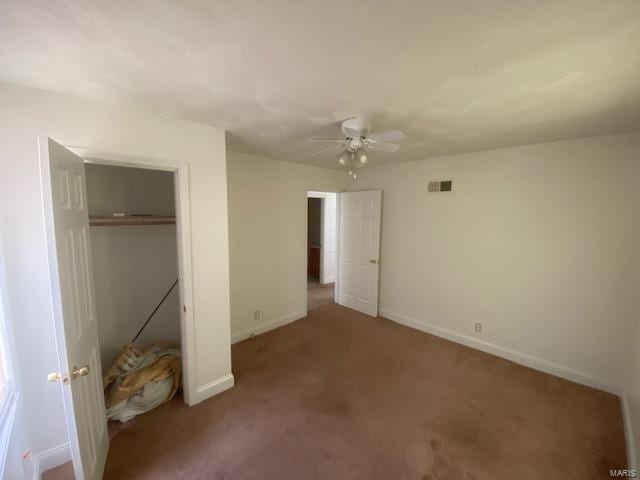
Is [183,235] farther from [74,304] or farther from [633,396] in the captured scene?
[633,396]

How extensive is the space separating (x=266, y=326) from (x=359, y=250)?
1877 millimetres

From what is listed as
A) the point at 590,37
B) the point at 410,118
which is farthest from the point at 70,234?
the point at 590,37

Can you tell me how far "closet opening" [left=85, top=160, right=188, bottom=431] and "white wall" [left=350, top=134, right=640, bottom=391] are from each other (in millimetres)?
3069

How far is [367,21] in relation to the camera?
98cm

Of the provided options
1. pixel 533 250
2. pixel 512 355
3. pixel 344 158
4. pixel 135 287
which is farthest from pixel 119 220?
pixel 512 355

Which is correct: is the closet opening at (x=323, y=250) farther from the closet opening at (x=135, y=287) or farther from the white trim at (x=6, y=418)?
the white trim at (x=6, y=418)

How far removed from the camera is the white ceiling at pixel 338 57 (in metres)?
0.94

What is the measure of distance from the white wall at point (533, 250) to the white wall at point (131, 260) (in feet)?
10.2

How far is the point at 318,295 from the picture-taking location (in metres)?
5.24

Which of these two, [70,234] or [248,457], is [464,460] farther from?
[70,234]

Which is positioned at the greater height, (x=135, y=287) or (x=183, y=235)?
(x=183, y=235)

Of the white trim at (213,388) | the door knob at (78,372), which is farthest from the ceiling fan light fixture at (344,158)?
the white trim at (213,388)

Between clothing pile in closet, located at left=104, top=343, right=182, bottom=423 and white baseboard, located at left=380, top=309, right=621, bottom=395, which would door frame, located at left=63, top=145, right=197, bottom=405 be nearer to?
clothing pile in closet, located at left=104, top=343, right=182, bottom=423

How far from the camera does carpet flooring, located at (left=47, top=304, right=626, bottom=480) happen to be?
1.75 metres
